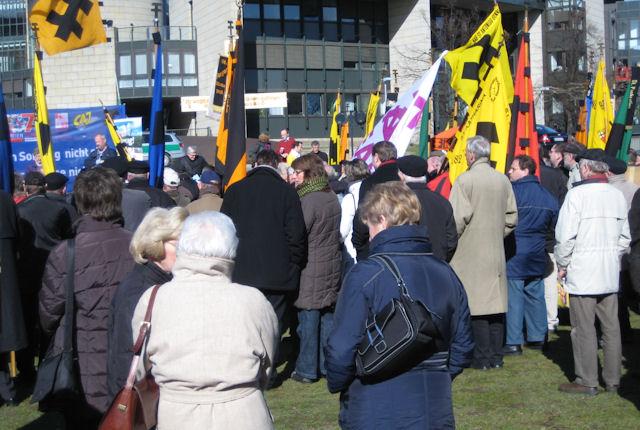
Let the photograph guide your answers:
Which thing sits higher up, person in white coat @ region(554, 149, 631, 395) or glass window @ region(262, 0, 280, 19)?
glass window @ region(262, 0, 280, 19)

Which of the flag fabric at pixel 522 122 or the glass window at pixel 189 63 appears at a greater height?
the glass window at pixel 189 63

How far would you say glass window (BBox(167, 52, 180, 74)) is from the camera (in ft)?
171

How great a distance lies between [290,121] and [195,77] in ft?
20.4

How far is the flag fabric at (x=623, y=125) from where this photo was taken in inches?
542

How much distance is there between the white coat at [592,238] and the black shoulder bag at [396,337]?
3.57 m

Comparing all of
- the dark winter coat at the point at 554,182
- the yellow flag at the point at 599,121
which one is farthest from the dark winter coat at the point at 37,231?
the yellow flag at the point at 599,121

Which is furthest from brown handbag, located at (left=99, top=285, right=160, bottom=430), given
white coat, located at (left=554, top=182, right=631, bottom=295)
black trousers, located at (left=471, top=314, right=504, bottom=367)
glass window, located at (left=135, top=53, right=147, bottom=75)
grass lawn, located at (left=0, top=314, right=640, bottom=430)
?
glass window, located at (left=135, top=53, right=147, bottom=75)

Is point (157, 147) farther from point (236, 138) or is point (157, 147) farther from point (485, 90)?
point (485, 90)

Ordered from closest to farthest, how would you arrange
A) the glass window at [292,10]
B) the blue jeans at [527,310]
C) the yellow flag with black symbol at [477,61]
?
the blue jeans at [527,310] < the yellow flag with black symbol at [477,61] < the glass window at [292,10]

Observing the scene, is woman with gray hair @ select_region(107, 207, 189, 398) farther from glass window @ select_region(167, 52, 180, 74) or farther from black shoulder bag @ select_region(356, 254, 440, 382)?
glass window @ select_region(167, 52, 180, 74)

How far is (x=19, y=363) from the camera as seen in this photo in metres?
8.88

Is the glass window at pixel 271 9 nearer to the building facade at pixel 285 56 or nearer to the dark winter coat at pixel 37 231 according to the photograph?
the building facade at pixel 285 56

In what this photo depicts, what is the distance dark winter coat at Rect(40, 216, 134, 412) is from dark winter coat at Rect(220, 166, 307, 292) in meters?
2.44

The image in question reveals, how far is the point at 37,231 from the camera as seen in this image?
8.22 metres
